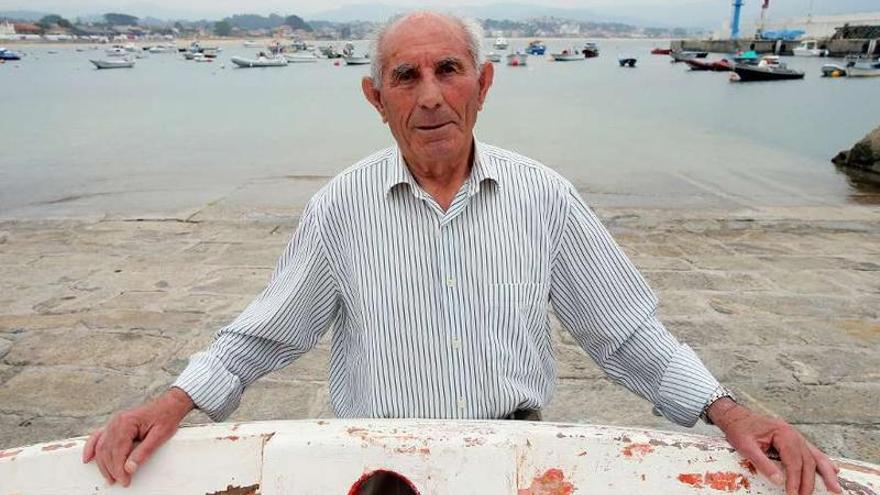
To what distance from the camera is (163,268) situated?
5379 mm

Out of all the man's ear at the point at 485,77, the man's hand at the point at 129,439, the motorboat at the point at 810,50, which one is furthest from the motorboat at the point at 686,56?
the man's hand at the point at 129,439

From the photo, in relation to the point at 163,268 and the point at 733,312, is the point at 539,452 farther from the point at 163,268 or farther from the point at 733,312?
the point at 163,268

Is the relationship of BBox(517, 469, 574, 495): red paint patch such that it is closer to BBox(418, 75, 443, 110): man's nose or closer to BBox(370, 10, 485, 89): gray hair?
BBox(418, 75, 443, 110): man's nose

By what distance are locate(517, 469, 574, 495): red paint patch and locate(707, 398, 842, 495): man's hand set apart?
1.28 ft

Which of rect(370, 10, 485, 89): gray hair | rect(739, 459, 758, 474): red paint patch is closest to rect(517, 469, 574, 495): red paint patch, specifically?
rect(739, 459, 758, 474): red paint patch

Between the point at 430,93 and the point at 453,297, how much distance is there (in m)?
0.52

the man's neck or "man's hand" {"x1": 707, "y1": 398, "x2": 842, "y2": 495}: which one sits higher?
the man's neck

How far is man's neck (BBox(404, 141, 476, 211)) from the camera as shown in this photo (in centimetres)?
175

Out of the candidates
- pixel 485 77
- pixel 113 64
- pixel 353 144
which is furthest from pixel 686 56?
pixel 485 77

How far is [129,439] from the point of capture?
5.05ft

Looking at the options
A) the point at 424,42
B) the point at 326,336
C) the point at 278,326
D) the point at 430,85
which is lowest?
the point at 326,336

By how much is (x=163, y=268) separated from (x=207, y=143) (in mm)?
14420

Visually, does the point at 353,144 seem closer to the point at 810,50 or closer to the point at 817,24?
the point at 810,50

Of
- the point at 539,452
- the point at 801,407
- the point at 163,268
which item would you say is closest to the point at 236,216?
the point at 163,268
